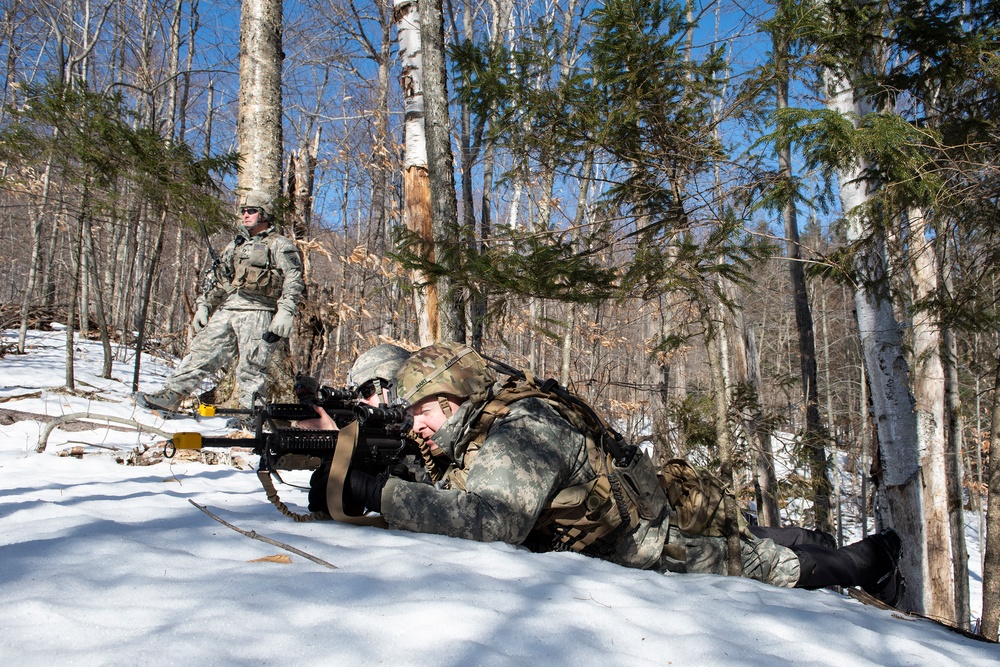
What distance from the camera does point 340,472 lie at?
2408 millimetres

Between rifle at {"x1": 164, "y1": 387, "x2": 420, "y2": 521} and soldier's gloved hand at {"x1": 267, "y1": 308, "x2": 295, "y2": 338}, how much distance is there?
2975 millimetres

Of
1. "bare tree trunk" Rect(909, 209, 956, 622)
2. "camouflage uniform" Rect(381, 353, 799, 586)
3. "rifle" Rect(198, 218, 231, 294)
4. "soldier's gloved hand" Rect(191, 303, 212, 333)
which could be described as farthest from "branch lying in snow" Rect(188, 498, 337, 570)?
"bare tree trunk" Rect(909, 209, 956, 622)

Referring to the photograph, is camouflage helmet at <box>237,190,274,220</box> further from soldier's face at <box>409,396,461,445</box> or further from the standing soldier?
soldier's face at <box>409,396,461,445</box>

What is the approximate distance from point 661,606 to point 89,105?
6.99 metres

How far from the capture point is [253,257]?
5.62 m

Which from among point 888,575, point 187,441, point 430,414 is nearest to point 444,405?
point 430,414

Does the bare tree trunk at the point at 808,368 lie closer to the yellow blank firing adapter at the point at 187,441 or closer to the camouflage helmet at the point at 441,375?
the camouflage helmet at the point at 441,375

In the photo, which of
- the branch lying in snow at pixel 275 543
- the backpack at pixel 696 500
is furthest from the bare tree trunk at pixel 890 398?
the branch lying in snow at pixel 275 543

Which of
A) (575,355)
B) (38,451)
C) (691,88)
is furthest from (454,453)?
(575,355)

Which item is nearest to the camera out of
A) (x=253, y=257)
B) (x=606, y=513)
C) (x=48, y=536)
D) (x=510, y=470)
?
(x=48, y=536)

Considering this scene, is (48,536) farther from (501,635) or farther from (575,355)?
(575,355)

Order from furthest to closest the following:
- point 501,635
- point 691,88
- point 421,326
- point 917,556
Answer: point 421,326 < point 917,556 < point 691,88 < point 501,635

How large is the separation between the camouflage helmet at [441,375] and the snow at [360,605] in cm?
61

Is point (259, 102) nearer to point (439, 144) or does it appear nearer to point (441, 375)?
point (439, 144)
